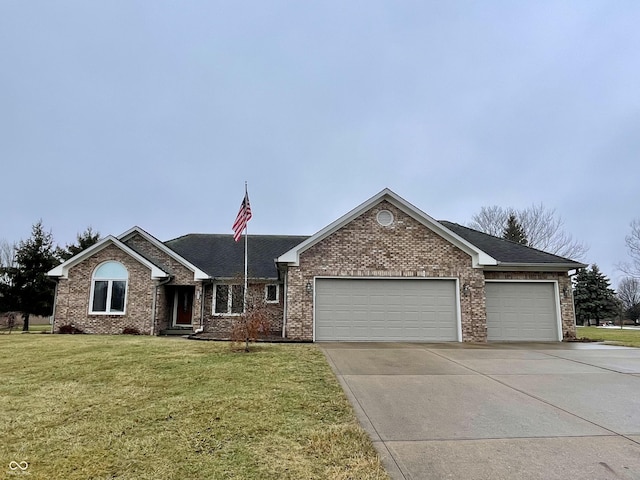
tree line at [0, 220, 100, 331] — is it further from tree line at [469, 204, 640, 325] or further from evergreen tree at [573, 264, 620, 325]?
evergreen tree at [573, 264, 620, 325]

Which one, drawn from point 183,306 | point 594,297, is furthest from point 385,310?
point 594,297

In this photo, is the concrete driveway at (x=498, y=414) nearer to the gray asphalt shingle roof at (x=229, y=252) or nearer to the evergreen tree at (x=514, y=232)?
the gray asphalt shingle roof at (x=229, y=252)

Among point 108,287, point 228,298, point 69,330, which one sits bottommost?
point 69,330

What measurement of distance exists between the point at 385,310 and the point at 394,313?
1.14ft

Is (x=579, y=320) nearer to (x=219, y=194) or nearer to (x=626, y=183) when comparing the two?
(x=626, y=183)

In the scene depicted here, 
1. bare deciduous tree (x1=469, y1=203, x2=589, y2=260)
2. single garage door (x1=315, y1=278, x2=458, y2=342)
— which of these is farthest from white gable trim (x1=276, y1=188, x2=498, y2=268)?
bare deciduous tree (x1=469, y1=203, x2=589, y2=260)

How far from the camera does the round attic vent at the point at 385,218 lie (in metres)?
14.9

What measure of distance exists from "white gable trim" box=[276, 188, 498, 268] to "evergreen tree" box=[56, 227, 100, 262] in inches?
920

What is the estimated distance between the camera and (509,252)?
16328 millimetres

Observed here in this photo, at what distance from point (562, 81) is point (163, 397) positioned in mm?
25212

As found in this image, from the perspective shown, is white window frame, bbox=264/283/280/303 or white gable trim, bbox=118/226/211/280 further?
white window frame, bbox=264/283/280/303

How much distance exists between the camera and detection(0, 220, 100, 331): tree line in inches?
1014

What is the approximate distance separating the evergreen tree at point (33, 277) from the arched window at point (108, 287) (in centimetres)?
1198

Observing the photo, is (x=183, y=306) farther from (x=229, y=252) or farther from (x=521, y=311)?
(x=521, y=311)
